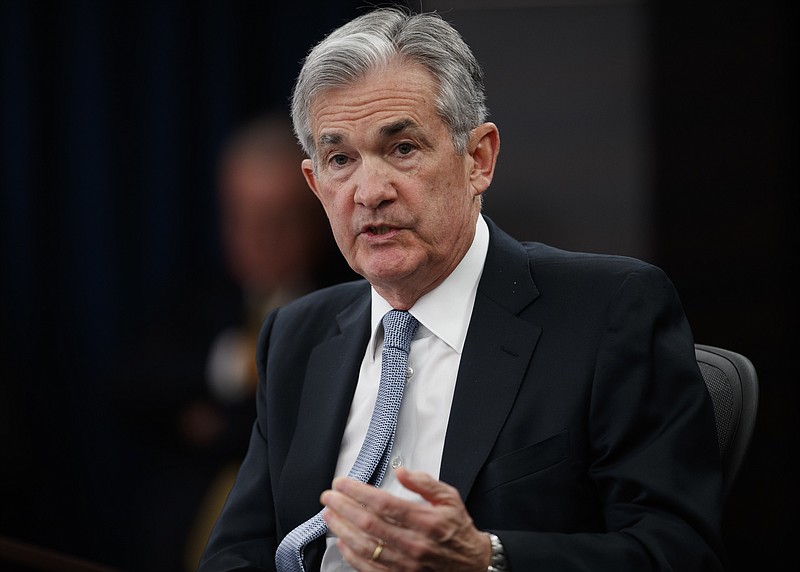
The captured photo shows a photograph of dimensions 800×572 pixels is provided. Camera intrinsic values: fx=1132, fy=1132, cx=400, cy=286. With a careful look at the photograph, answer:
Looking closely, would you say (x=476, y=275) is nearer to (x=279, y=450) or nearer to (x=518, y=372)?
(x=518, y=372)

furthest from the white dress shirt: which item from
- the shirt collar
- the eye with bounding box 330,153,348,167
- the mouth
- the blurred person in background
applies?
the blurred person in background

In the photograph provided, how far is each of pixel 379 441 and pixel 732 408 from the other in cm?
55

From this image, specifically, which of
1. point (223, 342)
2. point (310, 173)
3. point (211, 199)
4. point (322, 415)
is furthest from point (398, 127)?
point (211, 199)

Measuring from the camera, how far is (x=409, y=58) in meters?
1.78

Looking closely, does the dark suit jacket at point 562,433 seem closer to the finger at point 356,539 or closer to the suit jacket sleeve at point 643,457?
the suit jacket sleeve at point 643,457

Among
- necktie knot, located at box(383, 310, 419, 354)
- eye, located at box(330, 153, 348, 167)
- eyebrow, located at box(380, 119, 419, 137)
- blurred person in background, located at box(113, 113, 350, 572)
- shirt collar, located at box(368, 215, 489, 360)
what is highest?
eyebrow, located at box(380, 119, 419, 137)

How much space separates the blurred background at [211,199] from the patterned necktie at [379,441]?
1.26 metres

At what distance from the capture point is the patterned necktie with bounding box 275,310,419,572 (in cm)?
178

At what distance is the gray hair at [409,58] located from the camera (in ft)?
5.84

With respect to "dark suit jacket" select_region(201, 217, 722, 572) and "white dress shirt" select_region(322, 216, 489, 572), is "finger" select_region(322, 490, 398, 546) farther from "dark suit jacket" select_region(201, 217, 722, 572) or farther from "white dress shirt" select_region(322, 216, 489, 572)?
"white dress shirt" select_region(322, 216, 489, 572)

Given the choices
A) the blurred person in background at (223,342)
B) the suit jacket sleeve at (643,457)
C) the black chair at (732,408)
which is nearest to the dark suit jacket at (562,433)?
the suit jacket sleeve at (643,457)

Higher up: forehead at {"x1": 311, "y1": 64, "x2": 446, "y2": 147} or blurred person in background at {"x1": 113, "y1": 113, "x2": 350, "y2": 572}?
forehead at {"x1": 311, "y1": 64, "x2": 446, "y2": 147}

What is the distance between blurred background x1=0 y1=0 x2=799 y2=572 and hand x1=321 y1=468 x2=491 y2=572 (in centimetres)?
167

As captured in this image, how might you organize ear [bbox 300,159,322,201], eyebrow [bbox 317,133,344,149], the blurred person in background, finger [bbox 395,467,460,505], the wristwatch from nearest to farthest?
finger [bbox 395,467,460,505] → the wristwatch → eyebrow [bbox 317,133,344,149] → ear [bbox 300,159,322,201] → the blurred person in background
